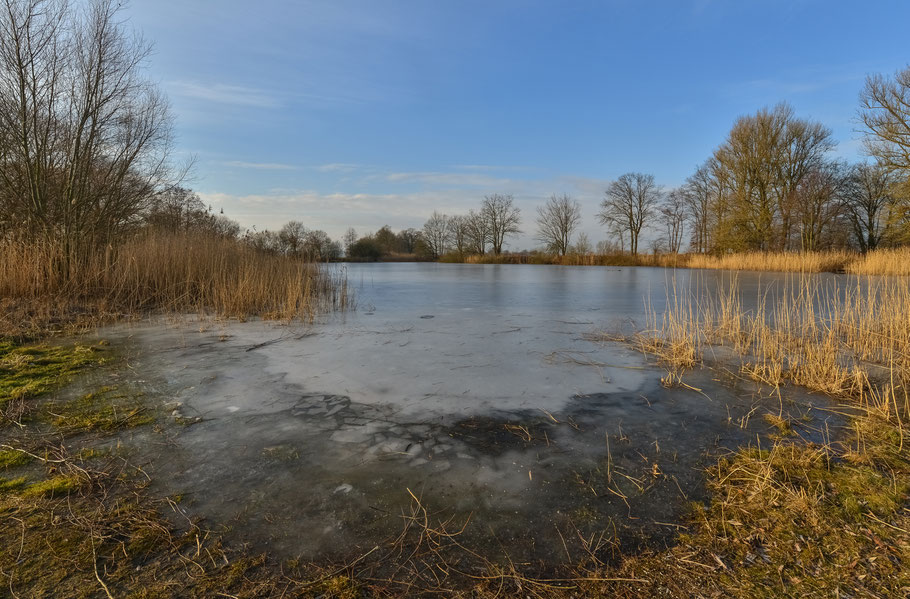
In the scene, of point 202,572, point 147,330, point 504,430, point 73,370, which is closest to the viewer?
point 202,572

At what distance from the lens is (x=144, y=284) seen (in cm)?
696

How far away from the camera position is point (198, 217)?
12.2 metres

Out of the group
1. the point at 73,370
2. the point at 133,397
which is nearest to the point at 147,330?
the point at 73,370

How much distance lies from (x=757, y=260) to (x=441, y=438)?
1967 centimetres

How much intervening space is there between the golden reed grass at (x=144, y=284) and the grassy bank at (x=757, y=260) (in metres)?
10.1

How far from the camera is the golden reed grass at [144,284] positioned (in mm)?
5539

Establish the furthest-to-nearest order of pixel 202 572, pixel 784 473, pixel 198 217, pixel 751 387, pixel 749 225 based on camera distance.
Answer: pixel 749 225 < pixel 198 217 < pixel 751 387 < pixel 784 473 < pixel 202 572

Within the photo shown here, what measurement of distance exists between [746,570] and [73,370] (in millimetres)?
4587

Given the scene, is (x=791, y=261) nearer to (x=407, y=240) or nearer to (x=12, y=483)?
(x=12, y=483)

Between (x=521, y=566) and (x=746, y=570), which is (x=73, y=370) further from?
(x=746, y=570)

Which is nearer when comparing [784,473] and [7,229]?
[784,473]

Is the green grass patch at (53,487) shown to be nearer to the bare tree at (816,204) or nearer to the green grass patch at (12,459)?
the green grass patch at (12,459)

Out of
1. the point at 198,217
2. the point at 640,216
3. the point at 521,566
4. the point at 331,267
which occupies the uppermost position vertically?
the point at 640,216

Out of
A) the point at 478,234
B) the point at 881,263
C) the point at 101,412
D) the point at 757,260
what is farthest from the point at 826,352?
the point at 478,234
